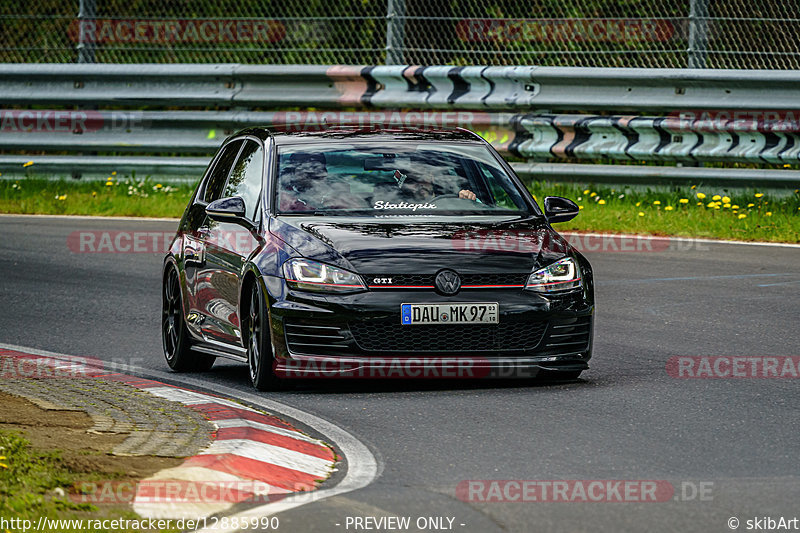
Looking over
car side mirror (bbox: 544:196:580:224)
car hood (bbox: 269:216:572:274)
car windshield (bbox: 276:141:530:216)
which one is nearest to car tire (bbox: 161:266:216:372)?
car windshield (bbox: 276:141:530:216)

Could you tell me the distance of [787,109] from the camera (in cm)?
1645

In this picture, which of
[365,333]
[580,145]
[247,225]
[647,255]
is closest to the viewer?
[365,333]

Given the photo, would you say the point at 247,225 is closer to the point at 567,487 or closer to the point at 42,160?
the point at 567,487

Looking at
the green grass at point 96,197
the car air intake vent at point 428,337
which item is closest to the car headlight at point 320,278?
the car air intake vent at point 428,337

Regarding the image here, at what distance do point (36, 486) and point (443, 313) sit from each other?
10.3ft

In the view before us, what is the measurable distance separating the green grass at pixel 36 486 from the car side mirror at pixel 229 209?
9.47 ft

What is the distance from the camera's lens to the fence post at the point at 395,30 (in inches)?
725

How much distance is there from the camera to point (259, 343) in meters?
8.88

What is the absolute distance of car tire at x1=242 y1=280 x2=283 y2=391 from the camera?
28.7 ft

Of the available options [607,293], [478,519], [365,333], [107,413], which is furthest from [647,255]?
[478,519]

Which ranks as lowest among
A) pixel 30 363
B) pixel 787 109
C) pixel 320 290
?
pixel 30 363

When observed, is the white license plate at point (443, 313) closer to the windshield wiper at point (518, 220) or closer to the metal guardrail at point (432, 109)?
the windshield wiper at point (518, 220)

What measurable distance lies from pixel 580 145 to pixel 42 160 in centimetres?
691

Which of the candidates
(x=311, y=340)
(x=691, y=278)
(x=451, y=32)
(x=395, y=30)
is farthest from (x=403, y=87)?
(x=311, y=340)
